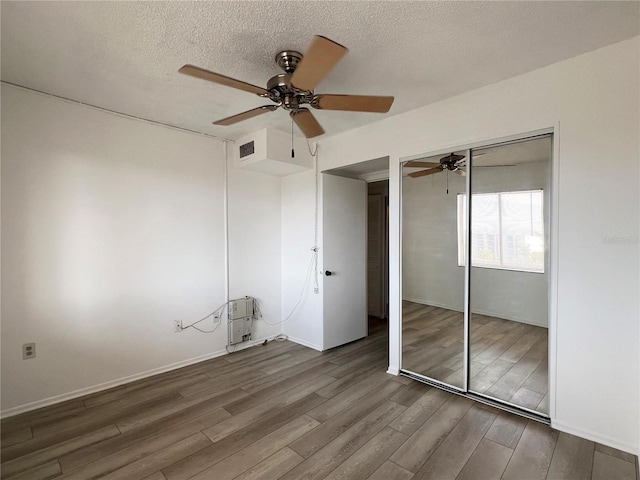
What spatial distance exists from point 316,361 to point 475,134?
2877 millimetres

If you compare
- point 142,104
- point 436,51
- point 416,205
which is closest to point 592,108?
point 436,51

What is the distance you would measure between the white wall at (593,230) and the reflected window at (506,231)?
211 mm

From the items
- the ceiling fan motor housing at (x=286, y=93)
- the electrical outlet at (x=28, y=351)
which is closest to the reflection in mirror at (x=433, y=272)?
the ceiling fan motor housing at (x=286, y=93)

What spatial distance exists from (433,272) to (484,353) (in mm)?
848

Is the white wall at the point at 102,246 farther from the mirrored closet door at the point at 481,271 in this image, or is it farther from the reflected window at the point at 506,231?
the reflected window at the point at 506,231

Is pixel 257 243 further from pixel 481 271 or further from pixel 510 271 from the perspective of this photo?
pixel 510 271

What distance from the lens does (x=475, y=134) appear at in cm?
261

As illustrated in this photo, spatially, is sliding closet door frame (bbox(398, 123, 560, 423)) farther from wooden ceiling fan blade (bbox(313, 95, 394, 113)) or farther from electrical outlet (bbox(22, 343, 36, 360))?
electrical outlet (bbox(22, 343, 36, 360))

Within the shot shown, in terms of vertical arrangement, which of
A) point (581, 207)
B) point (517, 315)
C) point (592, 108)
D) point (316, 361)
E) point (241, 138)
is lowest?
point (316, 361)

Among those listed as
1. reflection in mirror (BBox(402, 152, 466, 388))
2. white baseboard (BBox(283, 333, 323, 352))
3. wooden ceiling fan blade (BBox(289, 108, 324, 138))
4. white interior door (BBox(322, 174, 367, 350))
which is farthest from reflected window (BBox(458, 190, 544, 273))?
white baseboard (BBox(283, 333, 323, 352))

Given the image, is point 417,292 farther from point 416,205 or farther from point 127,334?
point 127,334

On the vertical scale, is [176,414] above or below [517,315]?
below

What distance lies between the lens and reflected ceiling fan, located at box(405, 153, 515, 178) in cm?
274

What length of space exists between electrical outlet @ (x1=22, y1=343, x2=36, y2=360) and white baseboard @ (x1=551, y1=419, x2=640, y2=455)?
13.7 feet
